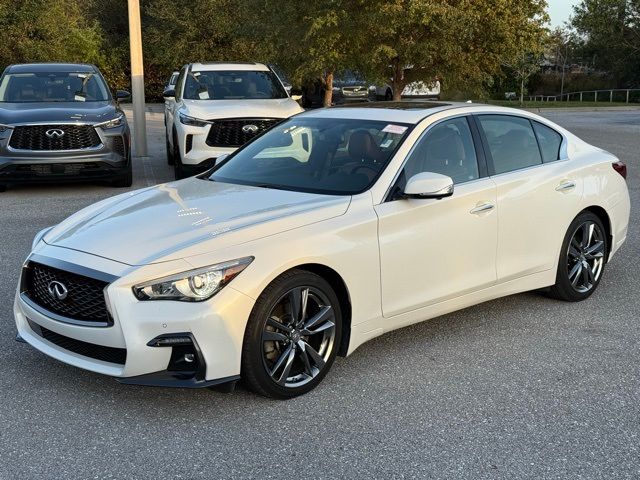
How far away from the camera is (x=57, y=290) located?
401 centimetres

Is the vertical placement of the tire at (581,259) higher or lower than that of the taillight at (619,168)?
lower

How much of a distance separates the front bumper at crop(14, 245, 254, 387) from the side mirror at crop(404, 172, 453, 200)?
126 centimetres

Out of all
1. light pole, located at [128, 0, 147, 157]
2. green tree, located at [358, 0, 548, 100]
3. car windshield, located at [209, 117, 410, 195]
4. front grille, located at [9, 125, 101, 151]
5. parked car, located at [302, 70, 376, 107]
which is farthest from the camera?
parked car, located at [302, 70, 376, 107]

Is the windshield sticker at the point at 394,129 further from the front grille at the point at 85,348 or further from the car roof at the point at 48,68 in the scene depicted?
the car roof at the point at 48,68

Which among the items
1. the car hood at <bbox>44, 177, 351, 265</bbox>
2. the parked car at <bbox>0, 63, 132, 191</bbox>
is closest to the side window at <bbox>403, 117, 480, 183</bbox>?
the car hood at <bbox>44, 177, 351, 265</bbox>

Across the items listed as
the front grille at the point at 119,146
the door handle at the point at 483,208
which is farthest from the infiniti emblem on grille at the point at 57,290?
the front grille at the point at 119,146

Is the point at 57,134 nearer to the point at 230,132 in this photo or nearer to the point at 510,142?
the point at 230,132

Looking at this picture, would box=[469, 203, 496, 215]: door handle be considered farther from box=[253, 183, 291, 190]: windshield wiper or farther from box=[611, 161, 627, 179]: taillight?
box=[611, 161, 627, 179]: taillight

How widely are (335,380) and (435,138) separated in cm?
171

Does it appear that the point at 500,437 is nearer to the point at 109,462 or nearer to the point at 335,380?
the point at 335,380

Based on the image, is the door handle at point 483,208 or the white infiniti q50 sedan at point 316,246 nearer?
the white infiniti q50 sedan at point 316,246

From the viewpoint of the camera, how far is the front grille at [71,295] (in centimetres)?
382

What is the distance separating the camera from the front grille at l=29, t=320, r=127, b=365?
3.81 m

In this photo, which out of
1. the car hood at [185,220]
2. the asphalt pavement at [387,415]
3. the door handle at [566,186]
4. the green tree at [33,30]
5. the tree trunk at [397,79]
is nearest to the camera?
the asphalt pavement at [387,415]
